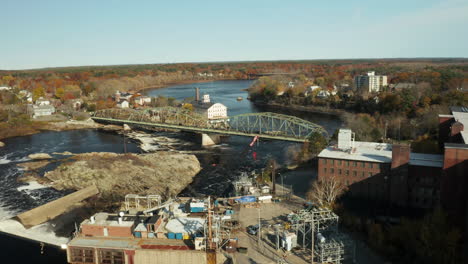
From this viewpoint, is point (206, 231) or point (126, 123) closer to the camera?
point (206, 231)

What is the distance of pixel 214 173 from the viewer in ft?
153

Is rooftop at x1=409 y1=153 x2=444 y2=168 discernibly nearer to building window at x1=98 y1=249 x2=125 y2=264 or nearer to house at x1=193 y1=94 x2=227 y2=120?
building window at x1=98 y1=249 x2=125 y2=264

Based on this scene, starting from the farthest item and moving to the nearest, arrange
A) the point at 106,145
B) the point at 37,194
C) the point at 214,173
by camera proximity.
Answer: the point at 106,145
the point at 214,173
the point at 37,194

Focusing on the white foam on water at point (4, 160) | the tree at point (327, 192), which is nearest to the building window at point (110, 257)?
the tree at point (327, 192)

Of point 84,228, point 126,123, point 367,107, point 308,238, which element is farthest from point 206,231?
point 367,107

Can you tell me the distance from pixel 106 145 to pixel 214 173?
25907 millimetres

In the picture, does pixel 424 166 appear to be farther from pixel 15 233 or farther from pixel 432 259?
pixel 15 233

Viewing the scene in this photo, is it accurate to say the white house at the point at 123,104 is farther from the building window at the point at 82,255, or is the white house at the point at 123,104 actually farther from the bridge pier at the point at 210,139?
the building window at the point at 82,255

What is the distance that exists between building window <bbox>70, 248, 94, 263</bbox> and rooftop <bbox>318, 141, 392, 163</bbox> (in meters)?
20.6

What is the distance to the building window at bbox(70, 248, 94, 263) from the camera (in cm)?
2525

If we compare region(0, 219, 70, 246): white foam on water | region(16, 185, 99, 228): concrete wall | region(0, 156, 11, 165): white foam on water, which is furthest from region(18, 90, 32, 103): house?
region(0, 219, 70, 246): white foam on water

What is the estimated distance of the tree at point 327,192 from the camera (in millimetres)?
30164

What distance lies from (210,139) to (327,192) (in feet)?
114

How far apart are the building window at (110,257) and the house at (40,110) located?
7271 centimetres
